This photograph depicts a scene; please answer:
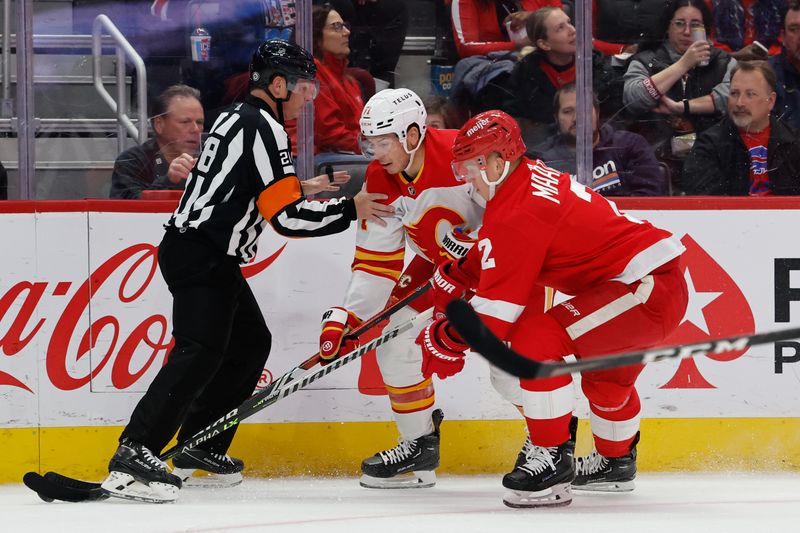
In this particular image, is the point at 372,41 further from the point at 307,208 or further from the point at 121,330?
the point at 121,330

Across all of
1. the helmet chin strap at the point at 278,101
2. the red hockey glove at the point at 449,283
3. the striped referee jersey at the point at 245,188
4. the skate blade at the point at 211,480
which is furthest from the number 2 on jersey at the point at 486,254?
the skate blade at the point at 211,480

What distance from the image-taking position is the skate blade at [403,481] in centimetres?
369

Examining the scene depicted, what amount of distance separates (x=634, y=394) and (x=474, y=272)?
58 centimetres

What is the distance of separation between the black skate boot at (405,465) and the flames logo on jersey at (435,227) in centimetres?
58

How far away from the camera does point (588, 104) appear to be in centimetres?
398

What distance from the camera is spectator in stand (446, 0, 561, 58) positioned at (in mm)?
3916

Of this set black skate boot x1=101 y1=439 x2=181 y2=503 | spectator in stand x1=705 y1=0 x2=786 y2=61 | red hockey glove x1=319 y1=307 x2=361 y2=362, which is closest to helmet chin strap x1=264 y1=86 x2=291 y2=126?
red hockey glove x1=319 y1=307 x2=361 y2=362

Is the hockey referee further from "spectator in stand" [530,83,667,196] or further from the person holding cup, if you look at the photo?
the person holding cup

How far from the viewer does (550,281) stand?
3277mm

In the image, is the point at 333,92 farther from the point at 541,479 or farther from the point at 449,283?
the point at 541,479

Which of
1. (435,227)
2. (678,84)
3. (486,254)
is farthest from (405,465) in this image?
(678,84)

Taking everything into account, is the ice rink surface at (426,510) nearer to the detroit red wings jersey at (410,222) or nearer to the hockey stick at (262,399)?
the hockey stick at (262,399)

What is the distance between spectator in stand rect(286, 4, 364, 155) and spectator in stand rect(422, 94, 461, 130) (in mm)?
219

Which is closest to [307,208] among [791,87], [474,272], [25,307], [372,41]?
[474,272]
